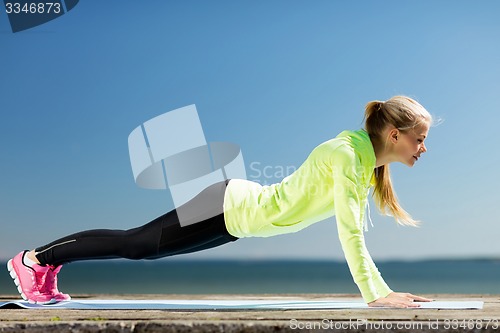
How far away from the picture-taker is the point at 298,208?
3.00 metres

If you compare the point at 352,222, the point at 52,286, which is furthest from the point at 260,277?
the point at 352,222

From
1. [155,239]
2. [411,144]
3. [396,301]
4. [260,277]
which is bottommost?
[260,277]

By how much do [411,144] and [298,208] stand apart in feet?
2.02

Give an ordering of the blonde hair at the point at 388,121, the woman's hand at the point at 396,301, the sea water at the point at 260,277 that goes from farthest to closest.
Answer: the sea water at the point at 260,277
the blonde hair at the point at 388,121
the woman's hand at the point at 396,301

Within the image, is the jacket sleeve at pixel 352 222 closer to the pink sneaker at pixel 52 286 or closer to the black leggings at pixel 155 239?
the black leggings at pixel 155 239

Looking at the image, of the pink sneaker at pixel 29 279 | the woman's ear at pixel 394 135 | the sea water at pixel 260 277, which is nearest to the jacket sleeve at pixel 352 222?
the woman's ear at pixel 394 135

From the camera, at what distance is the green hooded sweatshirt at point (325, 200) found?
2727 mm

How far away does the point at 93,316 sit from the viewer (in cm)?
231

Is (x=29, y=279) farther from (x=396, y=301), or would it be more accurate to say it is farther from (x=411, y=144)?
(x=411, y=144)

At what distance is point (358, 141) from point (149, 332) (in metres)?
1.40

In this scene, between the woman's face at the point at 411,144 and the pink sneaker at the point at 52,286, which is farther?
the pink sneaker at the point at 52,286

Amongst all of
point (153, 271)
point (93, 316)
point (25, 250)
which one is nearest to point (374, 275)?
point (93, 316)

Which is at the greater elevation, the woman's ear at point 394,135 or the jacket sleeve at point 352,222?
the woman's ear at point 394,135

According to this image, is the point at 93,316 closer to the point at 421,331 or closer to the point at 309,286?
the point at 421,331
